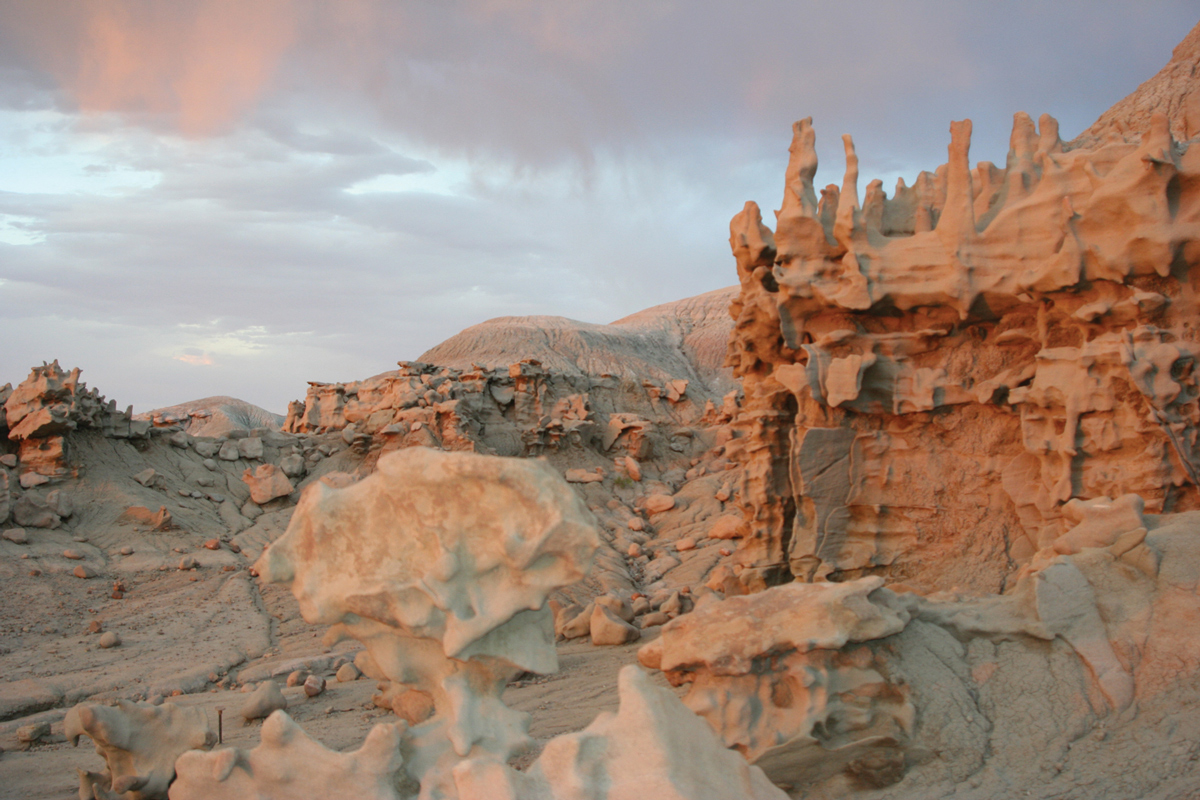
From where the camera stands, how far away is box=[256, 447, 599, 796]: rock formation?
10.0 feet

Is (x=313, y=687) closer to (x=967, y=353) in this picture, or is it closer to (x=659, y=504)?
(x=967, y=353)

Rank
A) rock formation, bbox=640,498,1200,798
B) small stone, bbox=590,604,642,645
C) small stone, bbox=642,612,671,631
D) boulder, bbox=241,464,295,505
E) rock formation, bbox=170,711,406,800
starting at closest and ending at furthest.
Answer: rock formation, bbox=170,711,406,800 → rock formation, bbox=640,498,1200,798 → small stone, bbox=590,604,642,645 → small stone, bbox=642,612,671,631 → boulder, bbox=241,464,295,505

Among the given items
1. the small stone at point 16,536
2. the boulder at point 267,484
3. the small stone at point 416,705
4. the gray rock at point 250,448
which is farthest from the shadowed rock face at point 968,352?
the small stone at point 16,536

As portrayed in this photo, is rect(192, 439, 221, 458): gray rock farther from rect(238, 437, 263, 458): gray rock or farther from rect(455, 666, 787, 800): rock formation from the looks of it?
rect(455, 666, 787, 800): rock formation

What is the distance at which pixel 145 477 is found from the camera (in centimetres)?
1368

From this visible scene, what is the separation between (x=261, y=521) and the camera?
14086 millimetres

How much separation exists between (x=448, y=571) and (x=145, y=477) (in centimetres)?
1256

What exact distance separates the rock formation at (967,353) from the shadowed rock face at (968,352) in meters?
0.02

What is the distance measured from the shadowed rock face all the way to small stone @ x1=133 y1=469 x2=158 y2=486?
9.75 m

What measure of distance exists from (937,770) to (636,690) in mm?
2415

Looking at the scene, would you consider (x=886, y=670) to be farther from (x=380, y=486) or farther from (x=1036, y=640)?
(x=380, y=486)

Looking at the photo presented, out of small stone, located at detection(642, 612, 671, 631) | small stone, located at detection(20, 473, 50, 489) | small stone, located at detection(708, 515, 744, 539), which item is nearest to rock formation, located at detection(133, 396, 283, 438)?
small stone, located at detection(20, 473, 50, 489)

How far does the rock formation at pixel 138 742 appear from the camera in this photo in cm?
365

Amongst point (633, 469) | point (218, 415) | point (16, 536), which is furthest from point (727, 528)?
point (218, 415)
